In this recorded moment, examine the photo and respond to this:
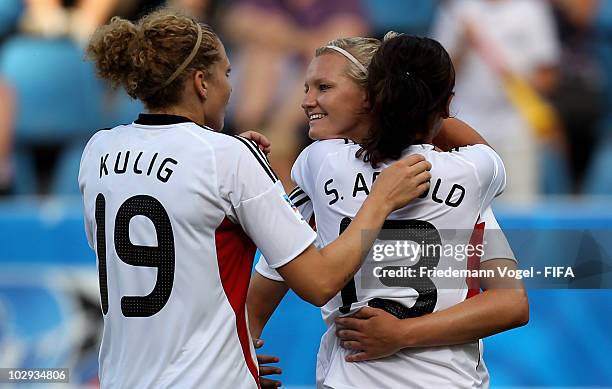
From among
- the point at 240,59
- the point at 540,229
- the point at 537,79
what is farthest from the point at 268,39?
the point at 540,229

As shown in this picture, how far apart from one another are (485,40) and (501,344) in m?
1.94

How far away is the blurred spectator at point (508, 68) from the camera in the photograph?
6.51 metres

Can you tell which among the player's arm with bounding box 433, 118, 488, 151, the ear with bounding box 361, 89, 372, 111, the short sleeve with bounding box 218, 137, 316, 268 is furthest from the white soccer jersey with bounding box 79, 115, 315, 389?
the player's arm with bounding box 433, 118, 488, 151

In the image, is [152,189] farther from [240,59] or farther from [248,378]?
[240,59]

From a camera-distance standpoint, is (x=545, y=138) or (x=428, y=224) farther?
(x=545, y=138)

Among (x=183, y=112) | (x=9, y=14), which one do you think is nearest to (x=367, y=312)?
(x=183, y=112)

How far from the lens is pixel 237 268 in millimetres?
2535

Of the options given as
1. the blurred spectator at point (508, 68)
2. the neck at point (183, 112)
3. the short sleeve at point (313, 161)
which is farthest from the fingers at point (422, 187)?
the blurred spectator at point (508, 68)

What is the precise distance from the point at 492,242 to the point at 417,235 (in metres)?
0.23

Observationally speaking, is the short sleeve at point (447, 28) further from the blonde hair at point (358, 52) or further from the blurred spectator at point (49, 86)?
the blonde hair at point (358, 52)

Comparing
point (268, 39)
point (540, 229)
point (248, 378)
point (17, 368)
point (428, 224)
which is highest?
point (428, 224)

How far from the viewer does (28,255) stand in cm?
655

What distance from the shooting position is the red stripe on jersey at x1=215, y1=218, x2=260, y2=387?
2.49 m

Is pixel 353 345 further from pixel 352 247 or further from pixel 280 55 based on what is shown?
pixel 280 55
